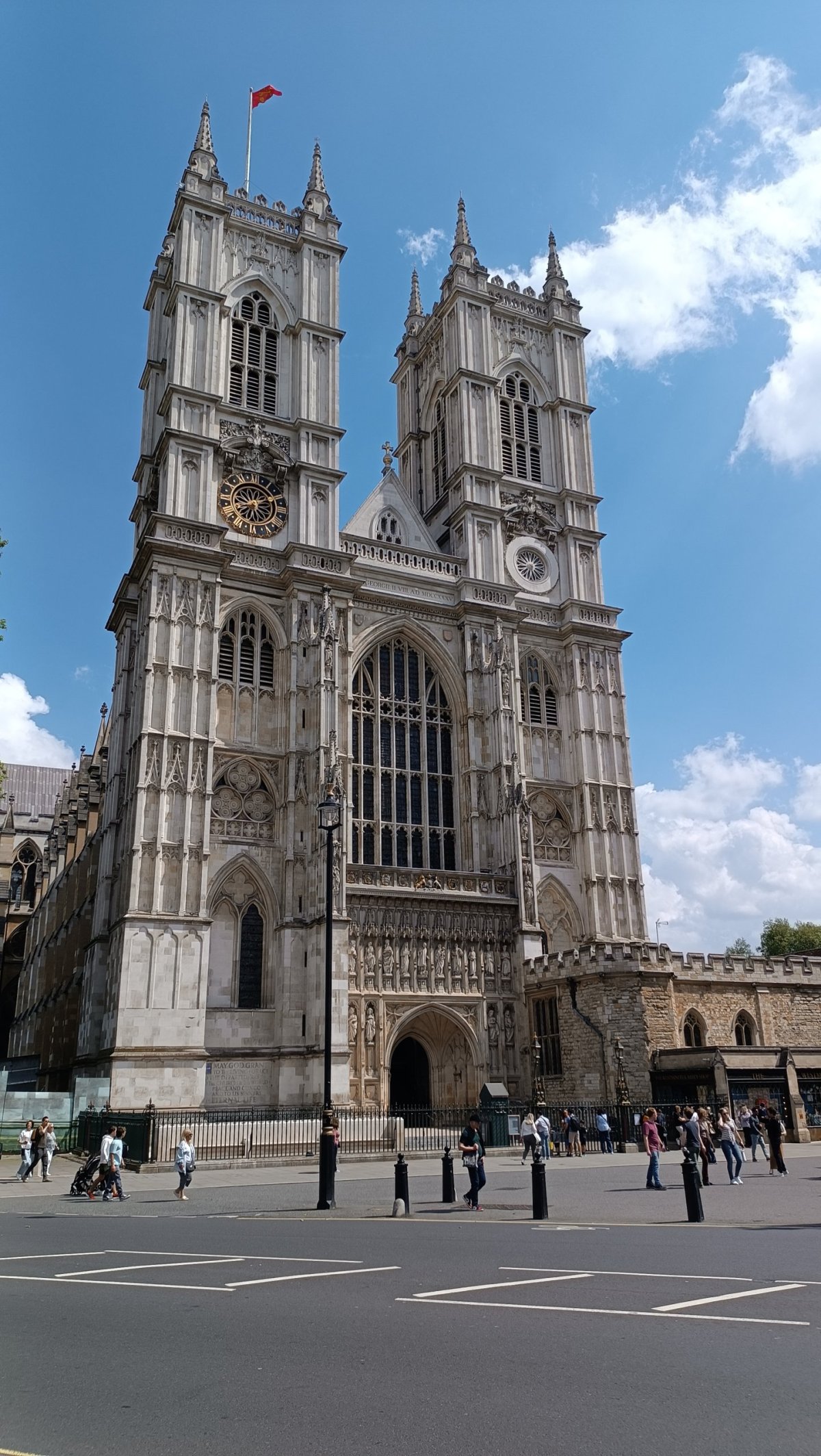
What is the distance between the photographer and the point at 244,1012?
32625mm

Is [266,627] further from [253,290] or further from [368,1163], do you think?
[368,1163]

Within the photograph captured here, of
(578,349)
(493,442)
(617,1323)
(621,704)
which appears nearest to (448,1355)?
(617,1323)

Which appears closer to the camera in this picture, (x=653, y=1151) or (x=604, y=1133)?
(x=653, y=1151)

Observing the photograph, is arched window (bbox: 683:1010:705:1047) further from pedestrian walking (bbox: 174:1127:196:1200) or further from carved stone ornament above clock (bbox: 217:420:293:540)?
carved stone ornament above clock (bbox: 217:420:293:540)

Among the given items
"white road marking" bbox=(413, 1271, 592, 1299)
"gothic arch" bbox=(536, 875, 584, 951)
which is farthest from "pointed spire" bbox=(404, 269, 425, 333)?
"white road marking" bbox=(413, 1271, 592, 1299)

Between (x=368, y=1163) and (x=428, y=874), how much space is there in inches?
483

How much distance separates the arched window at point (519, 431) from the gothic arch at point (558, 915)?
17.5 m

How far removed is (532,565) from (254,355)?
13.8 meters

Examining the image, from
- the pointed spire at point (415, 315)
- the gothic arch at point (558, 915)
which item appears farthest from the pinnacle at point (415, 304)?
the gothic arch at point (558, 915)

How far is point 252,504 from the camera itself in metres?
38.4

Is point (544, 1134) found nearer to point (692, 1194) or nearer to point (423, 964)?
point (692, 1194)

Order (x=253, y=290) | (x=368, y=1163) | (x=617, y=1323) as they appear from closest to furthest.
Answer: (x=617, y=1323)
(x=368, y=1163)
(x=253, y=290)

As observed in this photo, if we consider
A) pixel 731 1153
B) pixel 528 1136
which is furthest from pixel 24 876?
pixel 731 1153

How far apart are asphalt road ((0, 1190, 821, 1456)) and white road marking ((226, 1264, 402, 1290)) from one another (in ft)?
0.14
